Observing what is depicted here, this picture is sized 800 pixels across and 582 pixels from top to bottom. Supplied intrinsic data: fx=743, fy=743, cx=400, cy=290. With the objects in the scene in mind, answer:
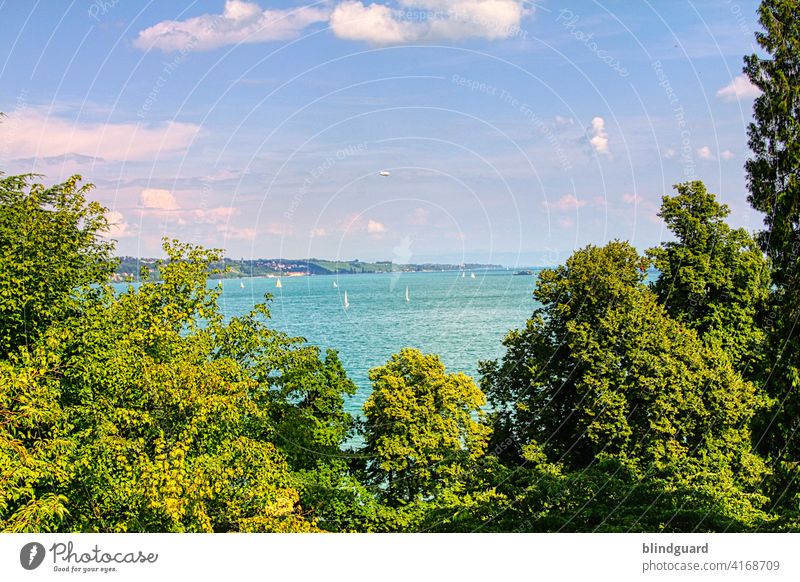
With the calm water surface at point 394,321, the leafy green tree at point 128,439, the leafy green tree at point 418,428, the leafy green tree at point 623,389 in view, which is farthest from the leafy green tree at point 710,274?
the calm water surface at point 394,321

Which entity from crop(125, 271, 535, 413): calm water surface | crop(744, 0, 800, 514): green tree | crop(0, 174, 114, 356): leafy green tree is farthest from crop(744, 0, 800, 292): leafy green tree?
crop(125, 271, 535, 413): calm water surface

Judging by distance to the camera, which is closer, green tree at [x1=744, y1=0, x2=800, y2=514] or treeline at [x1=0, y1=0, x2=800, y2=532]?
treeline at [x1=0, y1=0, x2=800, y2=532]

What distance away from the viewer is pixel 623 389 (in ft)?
77.3

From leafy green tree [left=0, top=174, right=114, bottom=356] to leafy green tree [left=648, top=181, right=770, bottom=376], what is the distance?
19.1 m

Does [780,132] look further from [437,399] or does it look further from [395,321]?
[395,321]

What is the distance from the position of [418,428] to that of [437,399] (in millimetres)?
1236

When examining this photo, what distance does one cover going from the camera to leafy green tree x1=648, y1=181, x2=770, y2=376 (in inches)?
1060

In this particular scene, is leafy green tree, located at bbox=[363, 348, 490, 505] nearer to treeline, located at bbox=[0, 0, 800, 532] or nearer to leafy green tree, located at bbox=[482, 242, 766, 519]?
treeline, located at bbox=[0, 0, 800, 532]

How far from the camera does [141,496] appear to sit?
44.6 ft

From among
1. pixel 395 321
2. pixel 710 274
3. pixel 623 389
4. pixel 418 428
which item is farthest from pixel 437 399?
pixel 395 321

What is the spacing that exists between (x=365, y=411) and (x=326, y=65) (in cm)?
1330

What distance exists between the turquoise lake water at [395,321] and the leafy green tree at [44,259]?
2125cm
